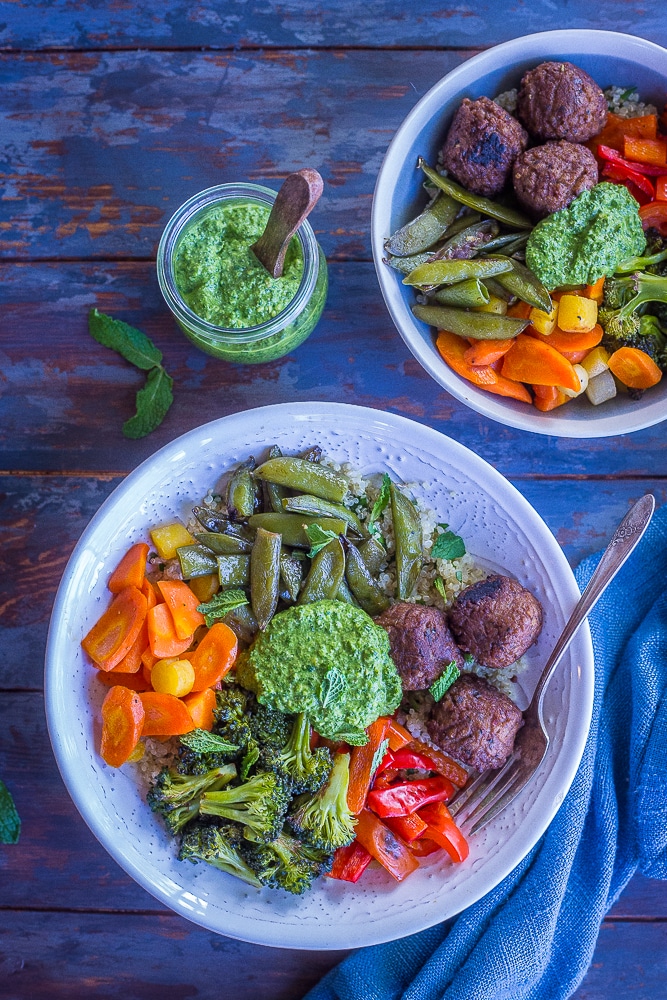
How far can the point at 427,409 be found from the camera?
2537mm

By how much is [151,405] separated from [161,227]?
56 centimetres

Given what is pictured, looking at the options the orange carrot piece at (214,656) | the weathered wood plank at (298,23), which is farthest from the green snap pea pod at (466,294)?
the orange carrot piece at (214,656)

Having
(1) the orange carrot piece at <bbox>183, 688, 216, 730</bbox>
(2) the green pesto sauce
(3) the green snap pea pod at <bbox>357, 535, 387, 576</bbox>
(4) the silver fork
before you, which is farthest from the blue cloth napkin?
(2) the green pesto sauce

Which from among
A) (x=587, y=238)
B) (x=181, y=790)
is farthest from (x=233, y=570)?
(x=587, y=238)

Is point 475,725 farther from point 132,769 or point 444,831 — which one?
point 132,769

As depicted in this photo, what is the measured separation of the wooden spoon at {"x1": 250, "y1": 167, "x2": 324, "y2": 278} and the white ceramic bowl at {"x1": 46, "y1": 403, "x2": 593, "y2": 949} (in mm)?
396

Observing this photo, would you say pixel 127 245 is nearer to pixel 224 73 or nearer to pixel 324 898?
pixel 224 73

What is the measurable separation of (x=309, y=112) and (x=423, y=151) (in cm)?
49

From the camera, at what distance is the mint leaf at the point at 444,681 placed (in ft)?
7.07

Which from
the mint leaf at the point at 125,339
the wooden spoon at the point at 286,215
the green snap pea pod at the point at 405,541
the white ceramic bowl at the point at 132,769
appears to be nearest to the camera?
the wooden spoon at the point at 286,215

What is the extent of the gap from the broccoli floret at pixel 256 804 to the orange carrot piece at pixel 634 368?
1.45 m

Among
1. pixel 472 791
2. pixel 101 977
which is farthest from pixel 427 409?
pixel 101 977

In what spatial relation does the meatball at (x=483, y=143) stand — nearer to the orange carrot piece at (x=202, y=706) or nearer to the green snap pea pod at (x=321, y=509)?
Result: the green snap pea pod at (x=321, y=509)

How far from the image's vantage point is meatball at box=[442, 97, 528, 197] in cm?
213
